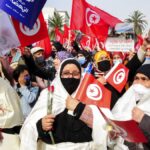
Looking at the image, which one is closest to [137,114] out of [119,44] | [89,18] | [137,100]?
[137,100]

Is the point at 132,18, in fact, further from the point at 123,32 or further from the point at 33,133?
the point at 33,133

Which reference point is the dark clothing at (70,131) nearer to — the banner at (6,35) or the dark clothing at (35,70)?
the banner at (6,35)

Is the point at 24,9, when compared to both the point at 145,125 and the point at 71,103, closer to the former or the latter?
the point at 71,103

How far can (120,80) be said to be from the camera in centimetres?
536

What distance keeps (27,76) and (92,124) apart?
8.32ft

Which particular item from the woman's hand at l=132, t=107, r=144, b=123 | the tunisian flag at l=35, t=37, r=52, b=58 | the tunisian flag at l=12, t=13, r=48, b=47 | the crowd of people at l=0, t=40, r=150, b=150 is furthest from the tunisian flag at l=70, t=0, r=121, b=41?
the woman's hand at l=132, t=107, r=144, b=123

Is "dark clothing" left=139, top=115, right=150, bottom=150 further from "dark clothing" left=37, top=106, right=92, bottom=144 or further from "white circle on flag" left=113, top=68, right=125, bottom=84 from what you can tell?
"white circle on flag" left=113, top=68, right=125, bottom=84

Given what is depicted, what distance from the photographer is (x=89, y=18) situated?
9.23 metres

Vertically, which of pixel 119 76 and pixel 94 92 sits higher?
pixel 94 92

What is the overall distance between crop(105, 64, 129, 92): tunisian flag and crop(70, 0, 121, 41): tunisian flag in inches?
146

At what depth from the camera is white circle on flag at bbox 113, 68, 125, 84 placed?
17.4 feet

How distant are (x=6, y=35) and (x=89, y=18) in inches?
155

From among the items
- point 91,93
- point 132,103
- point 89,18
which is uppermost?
point 89,18

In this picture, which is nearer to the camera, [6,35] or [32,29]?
[6,35]
